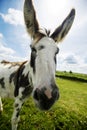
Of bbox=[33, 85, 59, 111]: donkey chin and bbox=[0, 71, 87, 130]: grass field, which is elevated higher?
bbox=[33, 85, 59, 111]: donkey chin

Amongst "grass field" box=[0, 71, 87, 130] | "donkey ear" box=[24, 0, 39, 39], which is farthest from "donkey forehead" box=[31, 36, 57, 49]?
"grass field" box=[0, 71, 87, 130]

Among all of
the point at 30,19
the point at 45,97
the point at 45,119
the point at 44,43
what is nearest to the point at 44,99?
the point at 45,97

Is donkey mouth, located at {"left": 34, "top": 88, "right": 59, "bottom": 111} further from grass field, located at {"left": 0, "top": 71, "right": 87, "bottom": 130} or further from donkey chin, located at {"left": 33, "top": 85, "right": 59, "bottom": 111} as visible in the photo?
grass field, located at {"left": 0, "top": 71, "right": 87, "bottom": 130}

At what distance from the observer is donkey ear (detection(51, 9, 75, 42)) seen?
18.5 ft

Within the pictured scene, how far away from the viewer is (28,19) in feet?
17.6

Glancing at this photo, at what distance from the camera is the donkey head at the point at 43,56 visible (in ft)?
13.4

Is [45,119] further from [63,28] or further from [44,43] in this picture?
[44,43]

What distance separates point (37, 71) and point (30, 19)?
4.88 feet

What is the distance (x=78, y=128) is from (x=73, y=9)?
5.22m

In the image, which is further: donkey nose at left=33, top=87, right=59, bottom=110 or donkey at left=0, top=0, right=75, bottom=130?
donkey at left=0, top=0, right=75, bottom=130

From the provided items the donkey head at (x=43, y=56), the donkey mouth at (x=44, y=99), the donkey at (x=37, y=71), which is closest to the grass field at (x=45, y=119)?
the donkey at (x=37, y=71)

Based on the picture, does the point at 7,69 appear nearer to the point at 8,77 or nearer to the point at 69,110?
the point at 8,77

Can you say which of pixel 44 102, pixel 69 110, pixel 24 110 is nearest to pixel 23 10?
pixel 44 102

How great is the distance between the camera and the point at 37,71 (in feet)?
15.3
